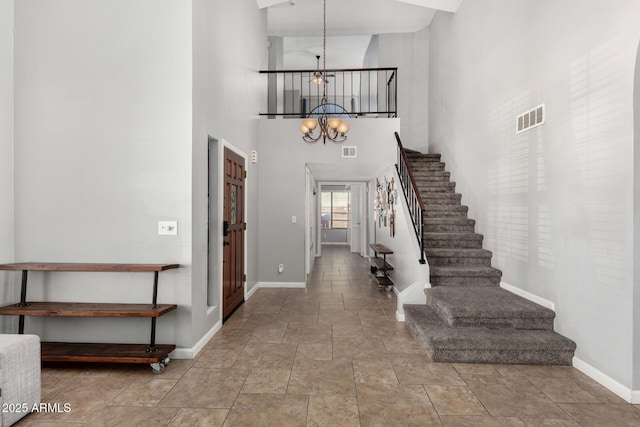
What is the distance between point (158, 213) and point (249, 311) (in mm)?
2074

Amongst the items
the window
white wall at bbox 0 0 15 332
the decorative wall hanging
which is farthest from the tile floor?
the window

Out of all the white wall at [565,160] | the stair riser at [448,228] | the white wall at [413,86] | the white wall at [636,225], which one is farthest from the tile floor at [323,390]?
the white wall at [413,86]

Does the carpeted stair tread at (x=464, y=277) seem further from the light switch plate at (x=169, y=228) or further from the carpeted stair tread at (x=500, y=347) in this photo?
the light switch plate at (x=169, y=228)

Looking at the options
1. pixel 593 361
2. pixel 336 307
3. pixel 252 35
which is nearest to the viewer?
pixel 593 361

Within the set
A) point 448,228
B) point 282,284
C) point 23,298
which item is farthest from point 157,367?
point 448,228

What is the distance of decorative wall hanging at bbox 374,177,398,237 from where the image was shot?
5896mm

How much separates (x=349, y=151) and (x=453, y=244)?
91.8 inches

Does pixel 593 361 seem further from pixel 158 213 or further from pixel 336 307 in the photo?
pixel 158 213

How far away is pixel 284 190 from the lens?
20.2 feet

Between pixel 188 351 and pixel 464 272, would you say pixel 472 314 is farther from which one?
pixel 188 351

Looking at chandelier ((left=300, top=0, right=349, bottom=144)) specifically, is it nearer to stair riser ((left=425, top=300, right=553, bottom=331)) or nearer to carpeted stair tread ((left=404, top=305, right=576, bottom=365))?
stair riser ((left=425, top=300, right=553, bottom=331))

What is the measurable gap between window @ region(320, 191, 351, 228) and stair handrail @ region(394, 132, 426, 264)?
7.75 m

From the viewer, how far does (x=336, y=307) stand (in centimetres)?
481

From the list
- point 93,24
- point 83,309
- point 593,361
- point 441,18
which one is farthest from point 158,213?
point 441,18
